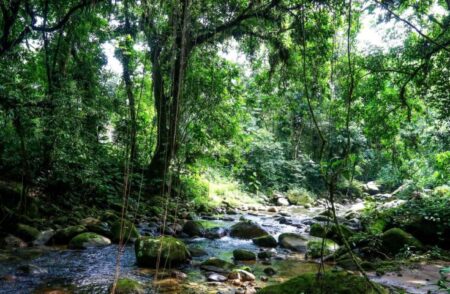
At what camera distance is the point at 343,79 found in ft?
23.6

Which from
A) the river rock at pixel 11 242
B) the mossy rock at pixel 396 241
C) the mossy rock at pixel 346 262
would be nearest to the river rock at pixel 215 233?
the mossy rock at pixel 346 262

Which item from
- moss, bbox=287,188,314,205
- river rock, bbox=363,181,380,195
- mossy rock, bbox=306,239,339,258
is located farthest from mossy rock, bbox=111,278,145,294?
river rock, bbox=363,181,380,195

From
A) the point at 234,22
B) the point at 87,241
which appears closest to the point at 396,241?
the point at 87,241

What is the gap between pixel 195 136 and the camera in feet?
31.2

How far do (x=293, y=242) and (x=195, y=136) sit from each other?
389 cm

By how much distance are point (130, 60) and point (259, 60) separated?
12.6 ft

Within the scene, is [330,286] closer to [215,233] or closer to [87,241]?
[87,241]

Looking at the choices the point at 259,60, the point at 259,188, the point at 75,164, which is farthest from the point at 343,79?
the point at 259,188

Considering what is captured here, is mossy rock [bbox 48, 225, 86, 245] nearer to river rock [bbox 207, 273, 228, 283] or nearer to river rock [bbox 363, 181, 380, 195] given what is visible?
river rock [bbox 207, 273, 228, 283]

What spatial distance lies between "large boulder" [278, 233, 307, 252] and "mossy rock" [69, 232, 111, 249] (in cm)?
349

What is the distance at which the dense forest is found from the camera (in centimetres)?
419

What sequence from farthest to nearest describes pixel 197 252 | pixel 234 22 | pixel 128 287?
1. pixel 234 22
2. pixel 197 252
3. pixel 128 287

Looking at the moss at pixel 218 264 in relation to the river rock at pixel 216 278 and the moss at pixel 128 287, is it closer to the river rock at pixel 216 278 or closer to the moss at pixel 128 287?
the river rock at pixel 216 278

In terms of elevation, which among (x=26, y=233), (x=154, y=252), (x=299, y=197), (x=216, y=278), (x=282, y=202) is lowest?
(x=216, y=278)
